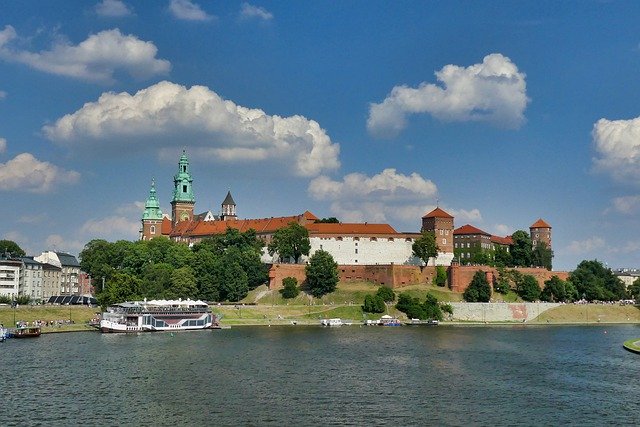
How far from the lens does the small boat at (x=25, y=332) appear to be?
7156 cm

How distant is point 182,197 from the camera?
491 ft

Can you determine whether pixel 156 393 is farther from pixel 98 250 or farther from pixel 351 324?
pixel 98 250

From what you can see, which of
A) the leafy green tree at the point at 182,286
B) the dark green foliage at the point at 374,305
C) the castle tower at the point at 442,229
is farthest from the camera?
the castle tower at the point at 442,229

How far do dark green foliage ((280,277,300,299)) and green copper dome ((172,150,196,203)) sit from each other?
4952cm

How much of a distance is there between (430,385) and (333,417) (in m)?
11.3

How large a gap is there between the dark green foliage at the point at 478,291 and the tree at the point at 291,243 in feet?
81.8

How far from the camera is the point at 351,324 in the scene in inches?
3797

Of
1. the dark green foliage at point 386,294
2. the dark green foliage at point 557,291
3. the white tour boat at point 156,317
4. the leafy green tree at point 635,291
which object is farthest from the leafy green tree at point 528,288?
the white tour boat at point 156,317

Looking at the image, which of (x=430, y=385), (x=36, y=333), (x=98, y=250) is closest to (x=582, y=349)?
(x=430, y=385)

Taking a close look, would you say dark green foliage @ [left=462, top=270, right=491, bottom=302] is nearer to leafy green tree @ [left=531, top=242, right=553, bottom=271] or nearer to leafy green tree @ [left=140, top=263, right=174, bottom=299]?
leafy green tree @ [left=531, top=242, right=553, bottom=271]

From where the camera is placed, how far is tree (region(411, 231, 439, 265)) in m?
115

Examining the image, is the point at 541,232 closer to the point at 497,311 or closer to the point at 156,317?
the point at 497,311

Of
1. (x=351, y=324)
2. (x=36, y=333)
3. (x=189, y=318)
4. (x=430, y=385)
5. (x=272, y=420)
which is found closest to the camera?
(x=272, y=420)

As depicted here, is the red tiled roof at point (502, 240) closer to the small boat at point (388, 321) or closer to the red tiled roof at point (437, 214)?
the red tiled roof at point (437, 214)
